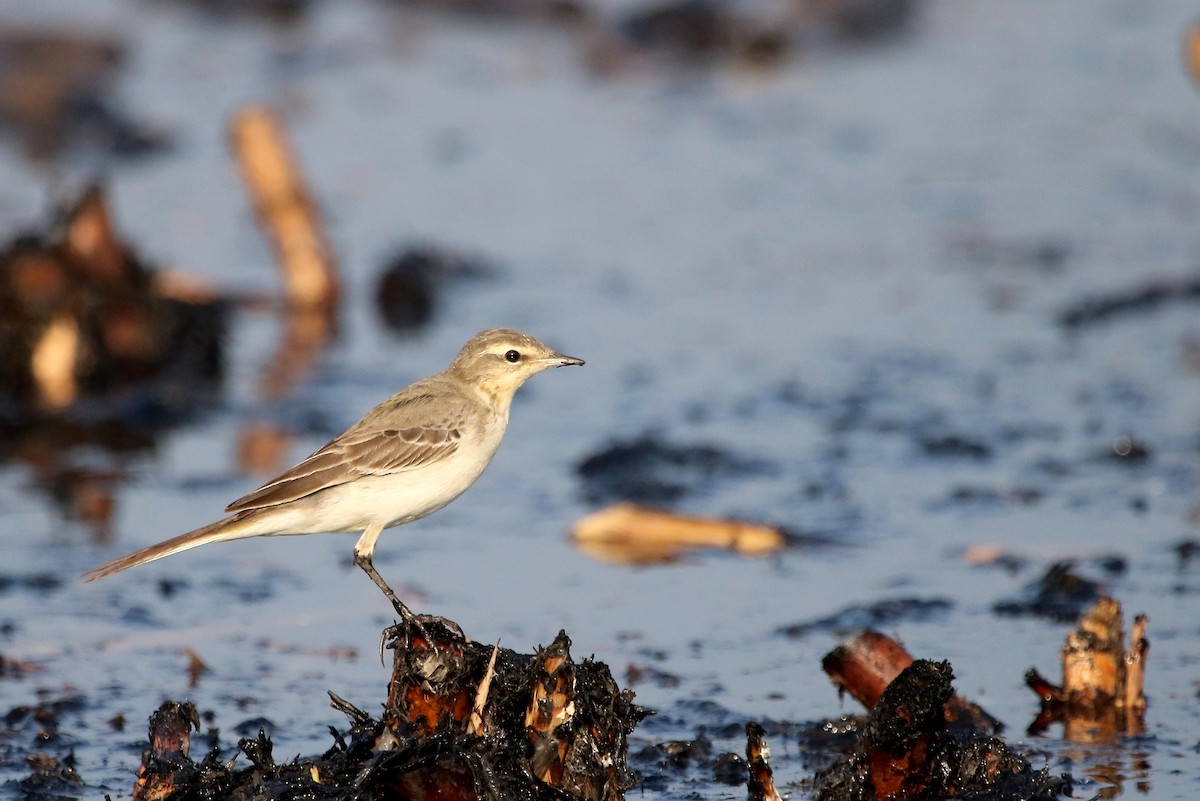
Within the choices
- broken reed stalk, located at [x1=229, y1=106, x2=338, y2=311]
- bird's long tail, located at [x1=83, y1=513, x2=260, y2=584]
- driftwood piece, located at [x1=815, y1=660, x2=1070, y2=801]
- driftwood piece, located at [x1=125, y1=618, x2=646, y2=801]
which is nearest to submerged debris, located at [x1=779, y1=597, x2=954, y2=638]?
driftwood piece, located at [x1=815, y1=660, x2=1070, y2=801]

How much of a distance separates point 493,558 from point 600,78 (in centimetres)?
1309

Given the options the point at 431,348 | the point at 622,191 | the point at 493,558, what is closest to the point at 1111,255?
the point at 622,191

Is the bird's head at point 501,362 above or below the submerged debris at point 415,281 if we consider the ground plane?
below

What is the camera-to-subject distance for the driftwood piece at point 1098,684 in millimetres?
7922

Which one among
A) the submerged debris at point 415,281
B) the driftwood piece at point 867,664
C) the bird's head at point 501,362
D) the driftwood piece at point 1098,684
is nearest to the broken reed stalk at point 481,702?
the driftwood piece at point 867,664

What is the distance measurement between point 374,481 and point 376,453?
0.58 feet

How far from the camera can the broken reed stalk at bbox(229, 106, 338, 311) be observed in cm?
1505

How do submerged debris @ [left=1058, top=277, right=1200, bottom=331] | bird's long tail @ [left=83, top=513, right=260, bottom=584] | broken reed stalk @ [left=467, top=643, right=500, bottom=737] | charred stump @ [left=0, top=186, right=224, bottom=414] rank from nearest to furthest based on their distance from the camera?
broken reed stalk @ [left=467, top=643, right=500, bottom=737]
bird's long tail @ [left=83, top=513, right=260, bottom=584]
charred stump @ [left=0, top=186, right=224, bottom=414]
submerged debris @ [left=1058, top=277, right=1200, bottom=331]

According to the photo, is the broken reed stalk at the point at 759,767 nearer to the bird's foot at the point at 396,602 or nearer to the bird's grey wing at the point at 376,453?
the bird's foot at the point at 396,602

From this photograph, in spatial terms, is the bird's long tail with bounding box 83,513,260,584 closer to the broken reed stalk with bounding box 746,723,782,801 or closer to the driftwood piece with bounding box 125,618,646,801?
the driftwood piece with bounding box 125,618,646,801

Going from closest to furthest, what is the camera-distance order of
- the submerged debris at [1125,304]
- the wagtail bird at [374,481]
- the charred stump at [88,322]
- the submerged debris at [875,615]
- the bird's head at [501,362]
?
the wagtail bird at [374,481] → the bird's head at [501,362] → the submerged debris at [875,615] → the charred stump at [88,322] → the submerged debris at [1125,304]

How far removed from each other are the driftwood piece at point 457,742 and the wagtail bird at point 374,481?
100 cm

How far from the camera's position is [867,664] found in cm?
759

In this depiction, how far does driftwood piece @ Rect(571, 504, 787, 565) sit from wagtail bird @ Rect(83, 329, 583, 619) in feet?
6.28
